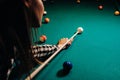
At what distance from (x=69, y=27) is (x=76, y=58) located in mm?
502

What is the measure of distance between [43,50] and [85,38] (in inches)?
16.7

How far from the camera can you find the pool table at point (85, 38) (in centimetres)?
150

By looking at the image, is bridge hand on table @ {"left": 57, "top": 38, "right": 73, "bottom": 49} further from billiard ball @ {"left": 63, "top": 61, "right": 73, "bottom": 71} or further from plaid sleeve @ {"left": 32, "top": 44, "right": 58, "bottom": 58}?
billiard ball @ {"left": 63, "top": 61, "right": 73, "bottom": 71}

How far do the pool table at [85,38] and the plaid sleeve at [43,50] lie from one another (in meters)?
0.06

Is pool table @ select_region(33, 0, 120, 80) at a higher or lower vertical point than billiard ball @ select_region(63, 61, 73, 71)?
lower

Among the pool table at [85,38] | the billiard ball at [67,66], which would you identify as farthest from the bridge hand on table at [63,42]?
the billiard ball at [67,66]

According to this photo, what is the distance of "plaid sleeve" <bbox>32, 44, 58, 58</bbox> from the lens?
1587 mm

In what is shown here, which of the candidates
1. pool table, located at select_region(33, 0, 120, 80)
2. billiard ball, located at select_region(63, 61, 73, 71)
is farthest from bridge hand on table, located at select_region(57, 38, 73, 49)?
billiard ball, located at select_region(63, 61, 73, 71)

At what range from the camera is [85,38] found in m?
1.85

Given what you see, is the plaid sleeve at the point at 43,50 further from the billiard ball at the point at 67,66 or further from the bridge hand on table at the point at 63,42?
the billiard ball at the point at 67,66

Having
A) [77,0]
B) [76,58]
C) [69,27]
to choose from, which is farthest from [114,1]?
[76,58]

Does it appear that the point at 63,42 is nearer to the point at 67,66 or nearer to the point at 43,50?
the point at 43,50

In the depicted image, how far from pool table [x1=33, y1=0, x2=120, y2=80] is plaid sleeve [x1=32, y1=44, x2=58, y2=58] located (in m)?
0.06

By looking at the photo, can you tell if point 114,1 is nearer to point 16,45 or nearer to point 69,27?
point 69,27
